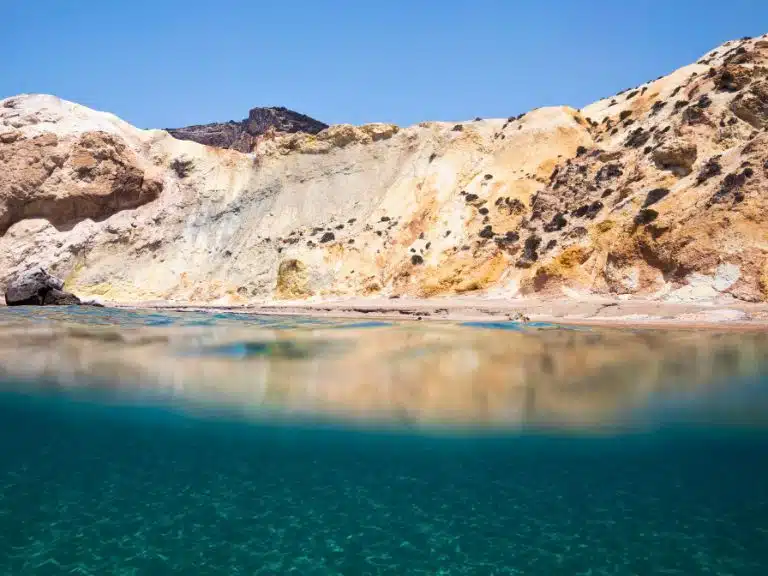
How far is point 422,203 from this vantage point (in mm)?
59750

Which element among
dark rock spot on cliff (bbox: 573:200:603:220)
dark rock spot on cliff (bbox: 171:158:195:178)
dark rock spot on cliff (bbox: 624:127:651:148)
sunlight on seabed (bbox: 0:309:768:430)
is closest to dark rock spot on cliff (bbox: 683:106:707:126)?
dark rock spot on cliff (bbox: 624:127:651:148)

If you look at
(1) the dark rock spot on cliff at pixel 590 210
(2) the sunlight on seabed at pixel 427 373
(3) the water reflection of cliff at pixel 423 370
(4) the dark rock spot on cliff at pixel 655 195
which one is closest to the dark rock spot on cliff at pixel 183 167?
(2) the sunlight on seabed at pixel 427 373

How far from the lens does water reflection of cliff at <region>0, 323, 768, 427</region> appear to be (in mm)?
15109

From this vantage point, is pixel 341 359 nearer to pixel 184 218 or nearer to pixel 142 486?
pixel 142 486

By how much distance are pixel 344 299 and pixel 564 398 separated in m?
36.8

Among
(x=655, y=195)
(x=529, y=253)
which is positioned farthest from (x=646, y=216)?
(x=529, y=253)

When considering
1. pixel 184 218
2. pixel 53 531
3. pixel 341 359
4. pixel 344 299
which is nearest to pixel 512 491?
pixel 53 531

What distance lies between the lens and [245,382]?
18438mm

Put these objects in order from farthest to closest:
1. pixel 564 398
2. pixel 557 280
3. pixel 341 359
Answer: pixel 557 280, pixel 341 359, pixel 564 398

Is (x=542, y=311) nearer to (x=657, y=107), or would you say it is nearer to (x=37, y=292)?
(x=657, y=107)

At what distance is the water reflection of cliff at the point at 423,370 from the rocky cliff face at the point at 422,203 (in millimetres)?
10269

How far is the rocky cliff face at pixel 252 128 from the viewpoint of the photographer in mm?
104806

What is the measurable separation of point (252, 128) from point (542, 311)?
85.2m

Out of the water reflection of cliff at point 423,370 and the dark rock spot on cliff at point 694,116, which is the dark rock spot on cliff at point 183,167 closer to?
the water reflection of cliff at point 423,370
